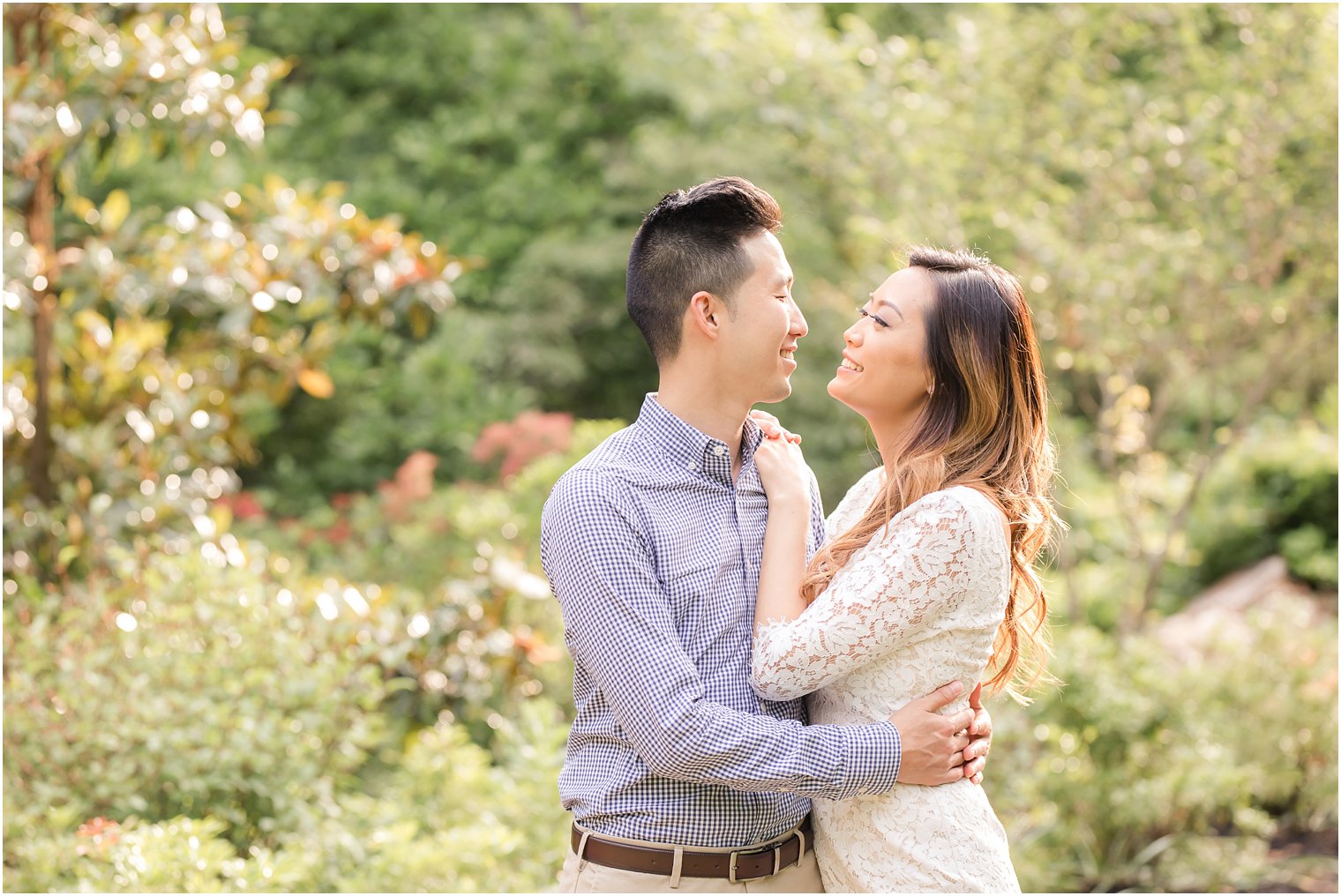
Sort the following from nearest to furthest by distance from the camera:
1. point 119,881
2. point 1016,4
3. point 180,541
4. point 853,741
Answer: point 853,741, point 119,881, point 180,541, point 1016,4

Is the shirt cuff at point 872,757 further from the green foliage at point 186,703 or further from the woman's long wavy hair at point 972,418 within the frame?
the green foliage at point 186,703

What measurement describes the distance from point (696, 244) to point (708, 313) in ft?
0.41

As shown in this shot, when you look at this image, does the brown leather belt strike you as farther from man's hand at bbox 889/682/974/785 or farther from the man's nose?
the man's nose

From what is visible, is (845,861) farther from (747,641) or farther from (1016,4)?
(1016,4)

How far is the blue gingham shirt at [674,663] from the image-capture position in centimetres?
192

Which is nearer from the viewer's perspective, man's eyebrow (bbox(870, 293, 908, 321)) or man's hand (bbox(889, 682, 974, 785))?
man's hand (bbox(889, 682, 974, 785))

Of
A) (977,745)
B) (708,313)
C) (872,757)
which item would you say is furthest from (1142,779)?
(708,313)

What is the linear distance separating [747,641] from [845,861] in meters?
0.45

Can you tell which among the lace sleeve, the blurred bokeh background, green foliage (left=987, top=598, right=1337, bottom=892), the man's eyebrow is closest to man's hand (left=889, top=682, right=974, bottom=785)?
the lace sleeve

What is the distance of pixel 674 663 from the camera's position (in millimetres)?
1924

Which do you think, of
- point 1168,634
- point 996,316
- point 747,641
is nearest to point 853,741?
point 747,641

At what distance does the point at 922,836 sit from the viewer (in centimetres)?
210

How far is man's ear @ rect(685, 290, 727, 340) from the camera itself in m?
2.15

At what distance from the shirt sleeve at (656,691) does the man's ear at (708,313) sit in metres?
0.34
